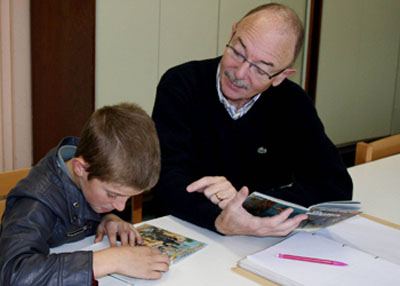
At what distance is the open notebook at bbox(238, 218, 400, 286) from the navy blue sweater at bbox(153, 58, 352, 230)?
1.14 ft

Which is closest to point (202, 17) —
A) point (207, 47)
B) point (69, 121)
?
point (207, 47)

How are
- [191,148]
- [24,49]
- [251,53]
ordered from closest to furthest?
[251,53], [191,148], [24,49]

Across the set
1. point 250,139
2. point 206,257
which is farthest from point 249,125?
point 206,257

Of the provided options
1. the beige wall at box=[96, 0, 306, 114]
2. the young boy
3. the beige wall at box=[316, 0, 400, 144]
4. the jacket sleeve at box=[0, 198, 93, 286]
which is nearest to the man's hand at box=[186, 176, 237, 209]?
the young boy

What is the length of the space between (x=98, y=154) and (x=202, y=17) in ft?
8.57

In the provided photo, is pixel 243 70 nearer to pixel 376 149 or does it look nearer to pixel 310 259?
pixel 310 259

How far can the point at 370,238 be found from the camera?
136cm

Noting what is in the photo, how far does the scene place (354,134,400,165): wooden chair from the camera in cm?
224

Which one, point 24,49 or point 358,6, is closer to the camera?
point 24,49

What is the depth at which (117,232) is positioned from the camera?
1289 millimetres

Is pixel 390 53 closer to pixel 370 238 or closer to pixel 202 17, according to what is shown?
pixel 202 17

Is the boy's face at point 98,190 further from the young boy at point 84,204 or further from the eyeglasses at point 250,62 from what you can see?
the eyeglasses at point 250,62

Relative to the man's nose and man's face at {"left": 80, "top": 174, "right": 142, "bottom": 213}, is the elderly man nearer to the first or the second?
the man's nose

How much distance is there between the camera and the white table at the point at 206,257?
1078 millimetres
